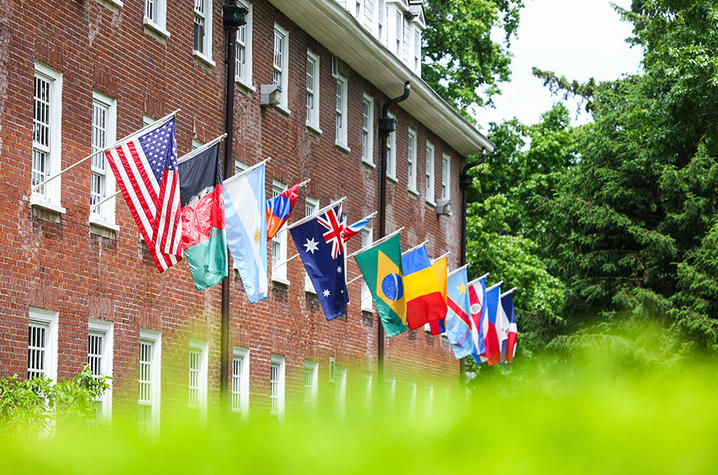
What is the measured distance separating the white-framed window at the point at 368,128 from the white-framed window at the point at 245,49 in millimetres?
7001

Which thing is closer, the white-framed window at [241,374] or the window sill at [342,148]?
the white-framed window at [241,374]

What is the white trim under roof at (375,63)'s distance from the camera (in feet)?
83.5

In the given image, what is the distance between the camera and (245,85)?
903 inches

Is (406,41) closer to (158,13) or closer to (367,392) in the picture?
(158,13)

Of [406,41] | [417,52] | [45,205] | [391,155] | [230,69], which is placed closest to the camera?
[45,205]

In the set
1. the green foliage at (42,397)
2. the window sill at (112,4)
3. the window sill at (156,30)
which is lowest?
the green foliage at (42,397)

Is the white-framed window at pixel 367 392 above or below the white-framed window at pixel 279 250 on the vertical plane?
below

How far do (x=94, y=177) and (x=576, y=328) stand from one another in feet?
99.2

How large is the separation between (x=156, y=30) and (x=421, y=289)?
8567 mm

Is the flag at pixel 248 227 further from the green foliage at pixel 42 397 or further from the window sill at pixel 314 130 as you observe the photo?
the window sill at pixel 314 130

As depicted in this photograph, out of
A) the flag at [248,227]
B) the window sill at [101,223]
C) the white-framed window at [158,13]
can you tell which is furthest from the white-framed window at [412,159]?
the window sill at [101,223]

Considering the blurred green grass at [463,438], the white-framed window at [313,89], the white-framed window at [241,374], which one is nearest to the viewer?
the blurred green grass at [463,438]

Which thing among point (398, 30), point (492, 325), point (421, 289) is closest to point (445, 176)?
point (398, 30)

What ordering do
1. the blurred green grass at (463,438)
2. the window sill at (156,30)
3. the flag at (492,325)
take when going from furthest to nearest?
1. the flag at (492,325)
2. the window sill at (156,30)
3. the blurred green grass at (463,438)
